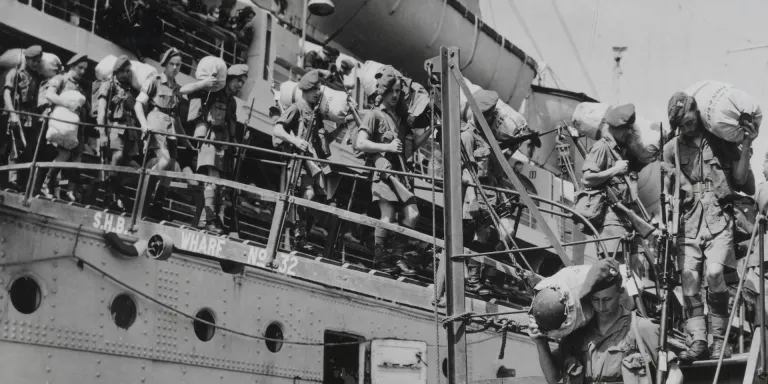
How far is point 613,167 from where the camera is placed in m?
9.05

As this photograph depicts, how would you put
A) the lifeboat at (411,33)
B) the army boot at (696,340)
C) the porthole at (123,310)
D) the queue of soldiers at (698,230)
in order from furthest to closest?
the lifeboat at (411,33)
the porthole at (123,310)
the army boot at (696,340)
the queue of soldiers at (698,230)

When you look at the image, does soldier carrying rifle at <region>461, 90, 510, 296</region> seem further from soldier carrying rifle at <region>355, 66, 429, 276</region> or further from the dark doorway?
the dark doorway

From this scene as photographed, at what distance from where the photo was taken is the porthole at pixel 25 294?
8.20 meters

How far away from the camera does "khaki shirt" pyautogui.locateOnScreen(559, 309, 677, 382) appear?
6547 mm

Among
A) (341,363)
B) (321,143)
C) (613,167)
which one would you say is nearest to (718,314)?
(613,167)

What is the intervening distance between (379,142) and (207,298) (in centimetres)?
235

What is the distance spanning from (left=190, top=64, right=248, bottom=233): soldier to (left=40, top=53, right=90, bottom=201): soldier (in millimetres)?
1221

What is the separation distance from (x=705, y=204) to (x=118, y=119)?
582 centimetres

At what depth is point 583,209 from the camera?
9.35m

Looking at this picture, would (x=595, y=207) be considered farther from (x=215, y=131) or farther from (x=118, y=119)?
(x=118, y=119)

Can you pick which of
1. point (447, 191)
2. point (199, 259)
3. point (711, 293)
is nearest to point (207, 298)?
point (199, 259)

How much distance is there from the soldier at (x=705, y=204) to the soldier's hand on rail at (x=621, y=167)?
115 cm

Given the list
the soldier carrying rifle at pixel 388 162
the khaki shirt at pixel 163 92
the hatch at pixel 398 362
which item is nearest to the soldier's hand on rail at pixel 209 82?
the khaki shirt at pixel 163 92

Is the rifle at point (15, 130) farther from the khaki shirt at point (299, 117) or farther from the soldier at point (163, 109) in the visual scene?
the khaki shirt at point (299, 117)
